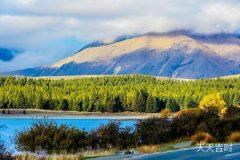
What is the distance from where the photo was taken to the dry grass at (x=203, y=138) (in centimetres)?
3244

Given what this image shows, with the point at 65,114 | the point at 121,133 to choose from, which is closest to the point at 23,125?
the point at 121,133

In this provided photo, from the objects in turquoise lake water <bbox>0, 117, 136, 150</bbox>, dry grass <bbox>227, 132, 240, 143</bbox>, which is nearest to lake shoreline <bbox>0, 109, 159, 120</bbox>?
turquoise lake water <bbox>0, 117, 136, 150</bbox>

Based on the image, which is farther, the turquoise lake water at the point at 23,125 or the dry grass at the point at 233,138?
the turquoise lake water at the point at 23,125

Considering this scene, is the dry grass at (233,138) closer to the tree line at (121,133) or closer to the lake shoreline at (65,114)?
the tree line at (121,133)

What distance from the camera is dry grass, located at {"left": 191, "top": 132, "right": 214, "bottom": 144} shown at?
32.4 metres

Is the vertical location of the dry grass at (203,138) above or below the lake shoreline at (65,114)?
below

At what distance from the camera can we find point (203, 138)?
33.2 metres

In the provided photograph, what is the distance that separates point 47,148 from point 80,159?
7.79 m

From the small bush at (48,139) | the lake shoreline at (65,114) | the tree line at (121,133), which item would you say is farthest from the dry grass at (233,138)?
the lake shoreline at (65,114)

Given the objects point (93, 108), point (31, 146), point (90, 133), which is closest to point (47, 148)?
point (31, 146)

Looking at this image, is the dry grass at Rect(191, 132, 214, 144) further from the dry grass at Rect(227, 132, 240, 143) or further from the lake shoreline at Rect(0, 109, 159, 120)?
the lake shoreline at Rect(0, 109, 159, 120)

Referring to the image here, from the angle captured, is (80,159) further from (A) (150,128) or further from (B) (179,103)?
(B) (179,103)

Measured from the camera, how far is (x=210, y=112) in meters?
40.8

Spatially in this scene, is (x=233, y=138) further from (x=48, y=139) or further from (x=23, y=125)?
(x=23, y=125)
